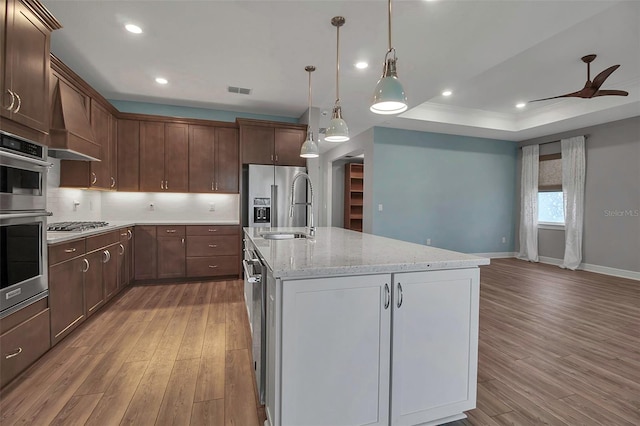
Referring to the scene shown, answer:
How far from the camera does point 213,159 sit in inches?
180

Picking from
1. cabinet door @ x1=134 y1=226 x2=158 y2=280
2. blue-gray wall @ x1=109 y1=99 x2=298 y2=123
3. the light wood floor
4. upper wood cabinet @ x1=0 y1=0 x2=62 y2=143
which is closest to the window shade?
the light wood floor

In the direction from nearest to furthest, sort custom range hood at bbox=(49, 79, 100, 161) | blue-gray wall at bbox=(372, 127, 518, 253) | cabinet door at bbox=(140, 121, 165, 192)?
custom range hood at bbox=(49, 79, 100, 161)
cabinet door at bbox=(140, 121, 165, 192)
blue-gray wall at bbox=(372, 127, 518, 253)

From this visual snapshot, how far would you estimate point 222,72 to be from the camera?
345cm

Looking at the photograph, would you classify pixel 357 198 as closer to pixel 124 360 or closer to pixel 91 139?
pixel 91 139

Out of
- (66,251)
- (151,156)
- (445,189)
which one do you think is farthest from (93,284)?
(445,189)

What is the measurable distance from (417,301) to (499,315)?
2306 mm

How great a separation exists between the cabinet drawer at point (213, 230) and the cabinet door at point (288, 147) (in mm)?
1207

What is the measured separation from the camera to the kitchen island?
1.28 m

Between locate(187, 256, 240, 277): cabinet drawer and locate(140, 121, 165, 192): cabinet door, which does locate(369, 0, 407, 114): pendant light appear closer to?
locate(187, 256, 240, 277): cabinet drawer

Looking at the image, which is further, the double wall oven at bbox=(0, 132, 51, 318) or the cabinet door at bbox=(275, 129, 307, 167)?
the cabinet door at bbox=(275, 129, 307, 167)

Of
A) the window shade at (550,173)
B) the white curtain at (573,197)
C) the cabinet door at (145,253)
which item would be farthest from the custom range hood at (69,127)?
the window shade at (550,173)

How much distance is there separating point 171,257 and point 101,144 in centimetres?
167

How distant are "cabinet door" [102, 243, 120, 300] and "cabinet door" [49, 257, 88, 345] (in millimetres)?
482

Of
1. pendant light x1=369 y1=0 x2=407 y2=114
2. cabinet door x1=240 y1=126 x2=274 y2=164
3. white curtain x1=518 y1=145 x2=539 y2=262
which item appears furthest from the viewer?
white curtain x1=518 y1=145 x2=539 y2=262
